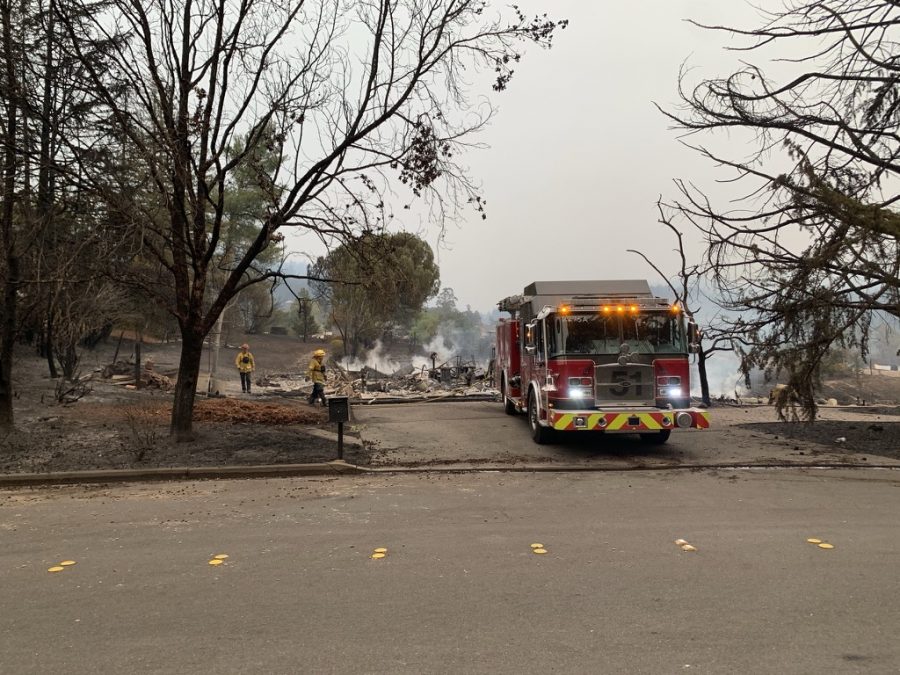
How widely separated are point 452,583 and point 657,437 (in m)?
8.09

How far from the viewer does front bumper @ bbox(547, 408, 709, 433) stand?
9.77m

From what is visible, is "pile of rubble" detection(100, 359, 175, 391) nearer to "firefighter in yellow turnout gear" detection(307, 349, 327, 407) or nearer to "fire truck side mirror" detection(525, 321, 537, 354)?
"firefighter in yellow turnout gear" detection(307, 349, 327, 407)

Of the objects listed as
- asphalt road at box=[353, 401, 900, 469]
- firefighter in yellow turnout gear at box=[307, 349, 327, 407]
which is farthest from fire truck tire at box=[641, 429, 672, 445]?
firefighter in yellow turnout gear at box=[307, 349, 327, 407]

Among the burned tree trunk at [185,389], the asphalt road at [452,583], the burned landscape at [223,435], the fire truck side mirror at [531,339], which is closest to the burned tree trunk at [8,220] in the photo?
the burned landscape at [223,435]

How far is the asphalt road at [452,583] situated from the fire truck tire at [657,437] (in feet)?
Result: 12.4

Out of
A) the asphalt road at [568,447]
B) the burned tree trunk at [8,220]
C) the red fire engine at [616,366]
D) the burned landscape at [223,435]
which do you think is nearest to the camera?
the burned tree trunk at [8,220]

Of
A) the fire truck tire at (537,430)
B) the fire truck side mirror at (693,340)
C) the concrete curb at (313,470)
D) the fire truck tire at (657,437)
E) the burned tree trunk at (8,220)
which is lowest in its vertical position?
the concrete curb at (313,470)

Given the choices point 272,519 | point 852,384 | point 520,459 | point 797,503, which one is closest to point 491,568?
point 272,519

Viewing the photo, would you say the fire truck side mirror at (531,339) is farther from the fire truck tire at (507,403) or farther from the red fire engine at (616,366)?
the fire truck tire at (507,403)

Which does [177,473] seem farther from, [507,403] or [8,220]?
[507,403]

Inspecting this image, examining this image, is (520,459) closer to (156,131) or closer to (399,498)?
(399,498)

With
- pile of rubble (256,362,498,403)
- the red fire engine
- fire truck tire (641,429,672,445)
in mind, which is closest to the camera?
the red fire engine

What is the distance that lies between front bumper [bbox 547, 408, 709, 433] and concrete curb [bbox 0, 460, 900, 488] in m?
0.67

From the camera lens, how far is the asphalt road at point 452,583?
3430 mm
